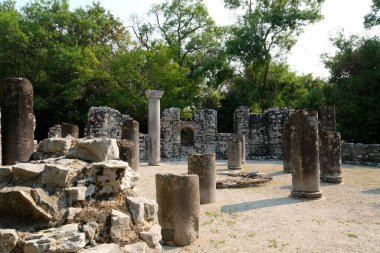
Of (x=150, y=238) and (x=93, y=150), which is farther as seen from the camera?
(x=93, y=150)

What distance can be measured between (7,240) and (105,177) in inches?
50.0

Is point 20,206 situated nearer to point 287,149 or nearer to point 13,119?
point 13,119

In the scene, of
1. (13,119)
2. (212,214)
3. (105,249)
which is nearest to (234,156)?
(212,214)

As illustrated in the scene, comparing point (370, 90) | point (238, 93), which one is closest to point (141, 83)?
point (238, 93)

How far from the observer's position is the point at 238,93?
3181 cm

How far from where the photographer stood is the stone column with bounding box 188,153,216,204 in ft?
31.3

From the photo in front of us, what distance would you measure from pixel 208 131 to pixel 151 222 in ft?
65.7

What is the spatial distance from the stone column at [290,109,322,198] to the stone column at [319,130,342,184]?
9.29ft

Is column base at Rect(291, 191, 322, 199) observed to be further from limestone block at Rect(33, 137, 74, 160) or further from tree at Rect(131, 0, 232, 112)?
tree at Rect(131, 0, 232, 112)

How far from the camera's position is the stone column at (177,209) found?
612 cm

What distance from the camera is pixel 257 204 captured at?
9234 millimetres

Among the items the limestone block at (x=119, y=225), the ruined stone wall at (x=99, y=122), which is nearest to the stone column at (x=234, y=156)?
the ruined stone wall at (x=99, y=122)

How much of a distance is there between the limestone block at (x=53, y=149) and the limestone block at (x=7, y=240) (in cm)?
167

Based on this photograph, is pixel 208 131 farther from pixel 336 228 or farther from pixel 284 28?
pixel 336 228
